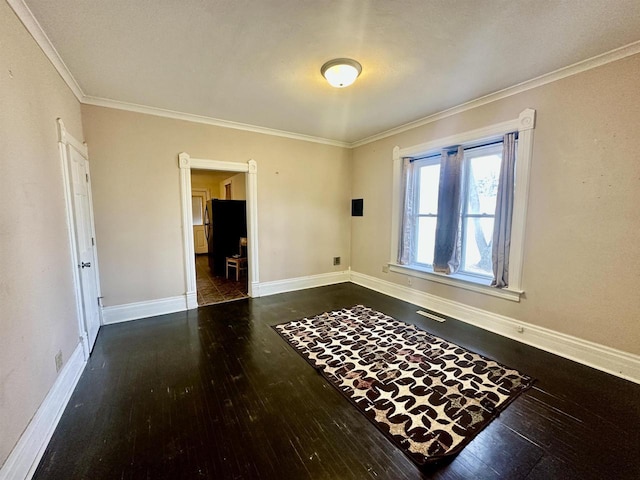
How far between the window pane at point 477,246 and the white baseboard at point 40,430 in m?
4.22

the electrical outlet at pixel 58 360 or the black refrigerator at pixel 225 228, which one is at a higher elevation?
the black refrigerator at pixel 225 228

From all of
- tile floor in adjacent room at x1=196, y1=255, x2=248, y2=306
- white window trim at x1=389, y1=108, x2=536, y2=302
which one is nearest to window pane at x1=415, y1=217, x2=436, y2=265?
white window trim at x1=389, y1=108, x2=536, y2=302

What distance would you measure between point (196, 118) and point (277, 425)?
3754 millimetres

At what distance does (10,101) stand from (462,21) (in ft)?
9.43

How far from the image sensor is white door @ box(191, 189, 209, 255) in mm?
8719

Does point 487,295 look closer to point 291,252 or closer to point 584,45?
point 584,45

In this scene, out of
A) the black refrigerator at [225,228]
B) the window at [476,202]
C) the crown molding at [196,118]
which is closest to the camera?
the crown molding at [196,118]

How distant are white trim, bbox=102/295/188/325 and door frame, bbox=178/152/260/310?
91 millimetres

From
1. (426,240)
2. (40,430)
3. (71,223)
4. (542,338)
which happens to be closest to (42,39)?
(71,223)

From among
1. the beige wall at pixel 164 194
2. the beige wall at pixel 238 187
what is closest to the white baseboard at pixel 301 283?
the beige wall at pixel 164 194

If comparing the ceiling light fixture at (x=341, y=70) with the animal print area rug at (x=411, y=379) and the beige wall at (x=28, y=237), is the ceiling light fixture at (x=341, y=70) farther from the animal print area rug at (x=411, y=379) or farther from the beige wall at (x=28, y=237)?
the animal print area rug at (x=411, y=379)

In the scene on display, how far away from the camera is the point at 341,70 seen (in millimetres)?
2434

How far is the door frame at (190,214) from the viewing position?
382 cm

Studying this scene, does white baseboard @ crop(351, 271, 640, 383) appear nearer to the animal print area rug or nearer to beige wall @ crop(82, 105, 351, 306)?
the animal print area rug
